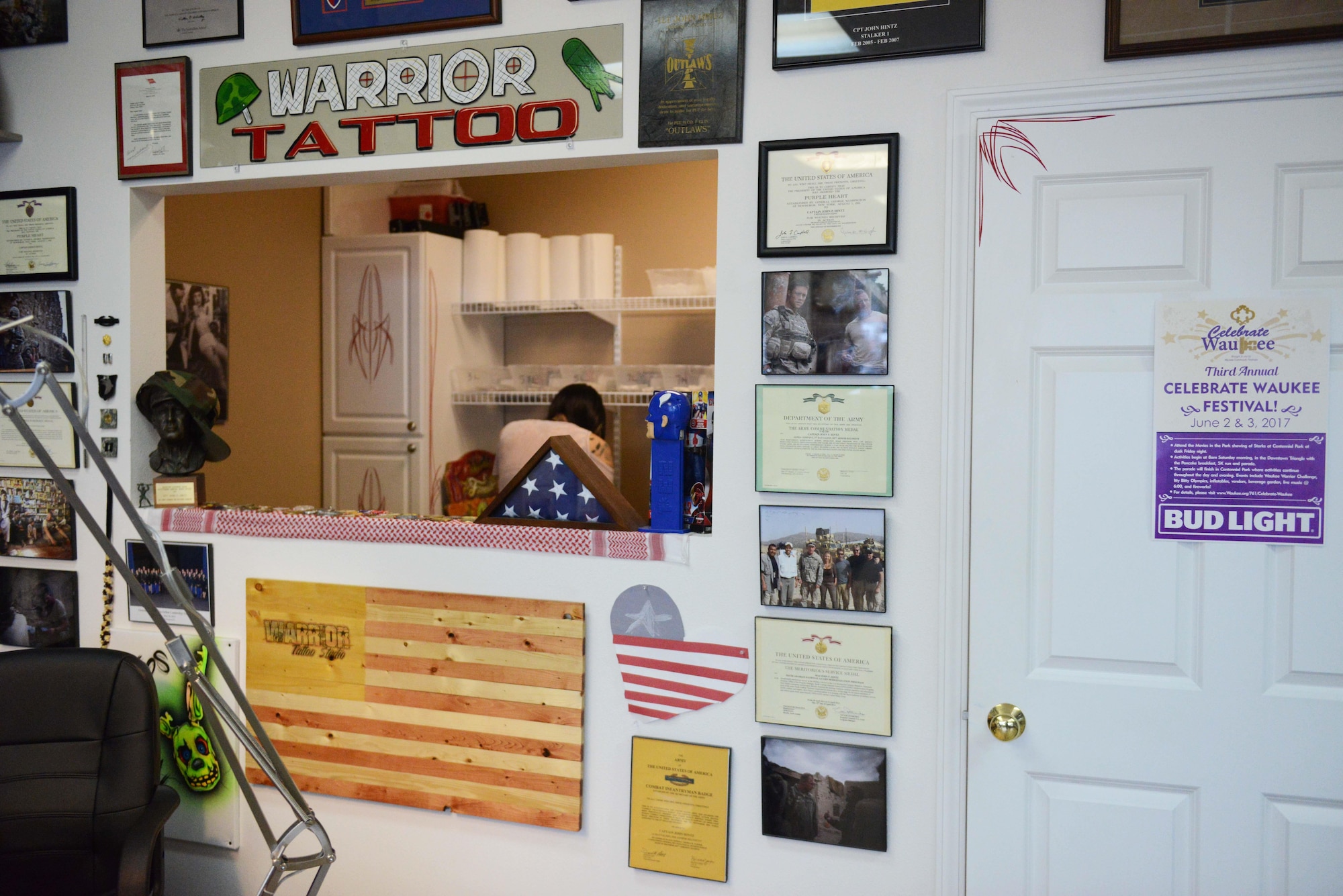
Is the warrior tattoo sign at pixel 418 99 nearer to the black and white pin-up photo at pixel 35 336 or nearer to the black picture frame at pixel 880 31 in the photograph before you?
the black picture frame at pixel 880 31

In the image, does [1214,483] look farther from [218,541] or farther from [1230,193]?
[218,541]

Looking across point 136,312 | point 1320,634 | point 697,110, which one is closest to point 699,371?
point 697,110

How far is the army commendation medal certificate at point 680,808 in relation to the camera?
7.40 ft

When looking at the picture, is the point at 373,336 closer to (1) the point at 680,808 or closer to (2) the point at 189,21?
(2) the point at 189,21

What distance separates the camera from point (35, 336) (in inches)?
108

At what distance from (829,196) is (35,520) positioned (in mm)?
2491

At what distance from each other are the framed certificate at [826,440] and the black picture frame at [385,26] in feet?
3.83

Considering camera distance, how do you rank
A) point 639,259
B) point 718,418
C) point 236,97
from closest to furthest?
1. point 718,418
2. point 236,97
3. point 639,259

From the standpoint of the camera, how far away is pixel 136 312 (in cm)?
268

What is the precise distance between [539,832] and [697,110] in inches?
72.1

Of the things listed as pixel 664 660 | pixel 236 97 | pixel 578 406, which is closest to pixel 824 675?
pixel 664 660

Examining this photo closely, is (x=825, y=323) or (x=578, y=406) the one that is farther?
(x=578, y=406)

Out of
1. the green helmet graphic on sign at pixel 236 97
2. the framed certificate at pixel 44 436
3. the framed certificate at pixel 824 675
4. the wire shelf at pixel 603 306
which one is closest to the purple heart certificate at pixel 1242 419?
the framed certificate at pixel 824 675

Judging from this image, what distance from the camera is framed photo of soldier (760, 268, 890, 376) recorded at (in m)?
2.10
